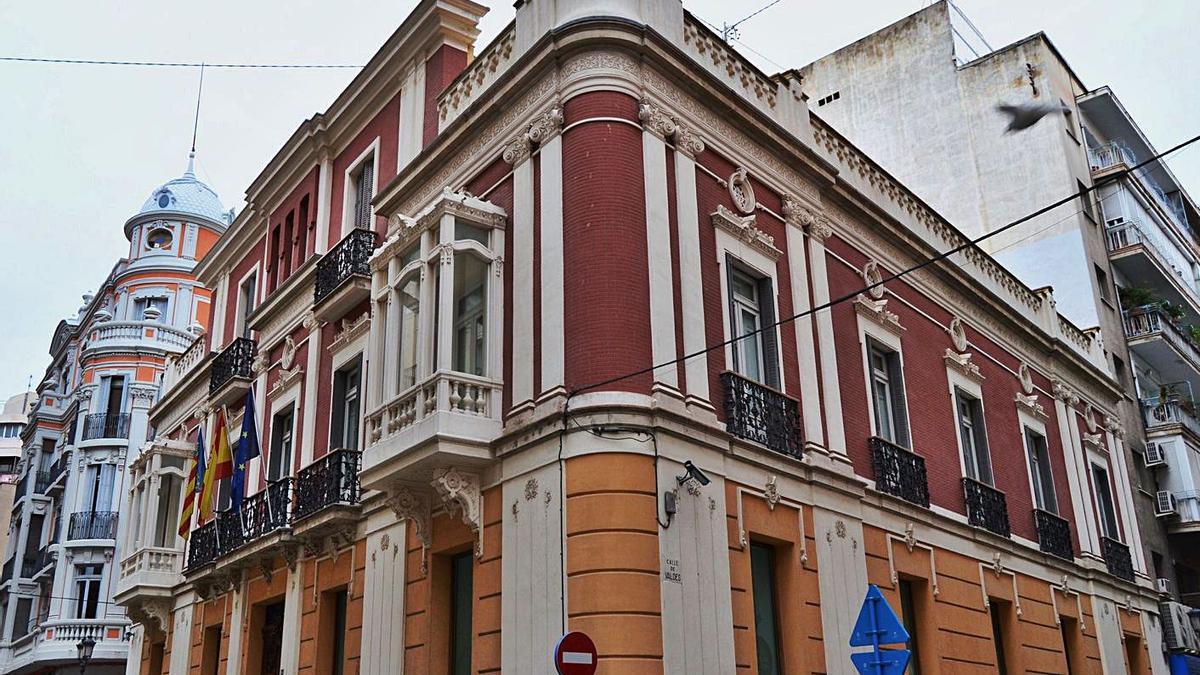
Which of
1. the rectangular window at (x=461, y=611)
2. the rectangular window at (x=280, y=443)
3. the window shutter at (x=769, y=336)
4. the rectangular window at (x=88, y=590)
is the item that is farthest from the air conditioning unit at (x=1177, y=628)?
the rectangular window at (x=88, y=590)

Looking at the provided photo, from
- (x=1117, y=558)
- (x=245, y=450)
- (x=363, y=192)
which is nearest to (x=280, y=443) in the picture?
(x=245, y=450)

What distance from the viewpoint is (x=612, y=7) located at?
46.3 feet

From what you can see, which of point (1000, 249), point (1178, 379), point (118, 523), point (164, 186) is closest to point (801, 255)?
point (1000, 249)

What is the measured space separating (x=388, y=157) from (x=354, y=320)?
9.85ft

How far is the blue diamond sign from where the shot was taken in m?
9.17

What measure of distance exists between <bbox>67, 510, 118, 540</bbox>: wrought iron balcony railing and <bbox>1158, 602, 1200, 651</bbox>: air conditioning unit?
104ft

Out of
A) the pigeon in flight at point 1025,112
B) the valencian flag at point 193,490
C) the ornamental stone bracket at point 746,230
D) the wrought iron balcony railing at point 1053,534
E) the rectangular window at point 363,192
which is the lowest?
the wrought iron balcony railing at point 1053,534

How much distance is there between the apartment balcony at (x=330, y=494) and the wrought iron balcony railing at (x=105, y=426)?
23469 millimetres

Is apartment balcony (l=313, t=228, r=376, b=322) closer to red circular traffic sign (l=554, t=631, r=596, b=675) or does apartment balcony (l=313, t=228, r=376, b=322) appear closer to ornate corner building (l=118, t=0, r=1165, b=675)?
ornate corner building (l=118, t=0, r=1165, b=675)

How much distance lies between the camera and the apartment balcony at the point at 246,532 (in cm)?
1822

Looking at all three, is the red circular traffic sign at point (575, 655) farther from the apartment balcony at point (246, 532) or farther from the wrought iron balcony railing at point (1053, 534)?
the wrought iron balcony railing at point (1053, 534)

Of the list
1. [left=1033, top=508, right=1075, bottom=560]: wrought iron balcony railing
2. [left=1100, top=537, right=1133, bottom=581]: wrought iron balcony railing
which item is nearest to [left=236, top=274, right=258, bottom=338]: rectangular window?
[left=1033, top=508, right=1075, bottom=560]: wrought iron balcony railing

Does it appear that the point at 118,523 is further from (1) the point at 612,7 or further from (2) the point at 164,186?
(1) the point at 612,7

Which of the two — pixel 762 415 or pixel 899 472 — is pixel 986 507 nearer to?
pixel 899 472
